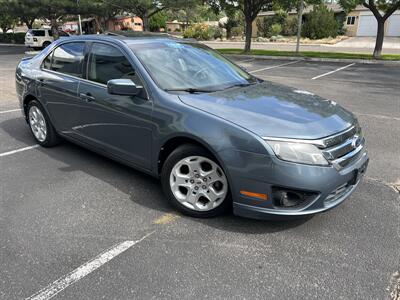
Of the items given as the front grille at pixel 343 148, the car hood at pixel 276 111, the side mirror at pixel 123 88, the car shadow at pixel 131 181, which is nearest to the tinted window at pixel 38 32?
the car shadow at pixel 131 181

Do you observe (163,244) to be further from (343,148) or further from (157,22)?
(157,22)

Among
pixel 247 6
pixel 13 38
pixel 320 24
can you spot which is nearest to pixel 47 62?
pixel 247 6

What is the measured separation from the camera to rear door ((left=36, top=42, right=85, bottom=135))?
14.3 feet

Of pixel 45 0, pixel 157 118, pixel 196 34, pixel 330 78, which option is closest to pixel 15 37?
pixel 45 0

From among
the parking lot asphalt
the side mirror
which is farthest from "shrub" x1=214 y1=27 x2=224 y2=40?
the side mirror

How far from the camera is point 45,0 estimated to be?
26719mm

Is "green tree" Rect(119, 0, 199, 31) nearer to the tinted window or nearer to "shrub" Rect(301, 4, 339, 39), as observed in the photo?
the tinted window

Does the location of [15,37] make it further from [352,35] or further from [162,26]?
[352,35]

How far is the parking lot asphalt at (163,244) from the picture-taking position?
2520 millimetres

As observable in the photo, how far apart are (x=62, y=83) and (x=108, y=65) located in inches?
33.9

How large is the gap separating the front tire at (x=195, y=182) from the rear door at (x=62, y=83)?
167 centimetres

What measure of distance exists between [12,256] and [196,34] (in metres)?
45.6

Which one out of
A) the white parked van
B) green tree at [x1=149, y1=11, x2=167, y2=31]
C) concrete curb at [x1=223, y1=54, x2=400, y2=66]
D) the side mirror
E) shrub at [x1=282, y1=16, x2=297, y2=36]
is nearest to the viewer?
the side mirror

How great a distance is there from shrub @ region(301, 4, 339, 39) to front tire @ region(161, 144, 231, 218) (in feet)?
135
